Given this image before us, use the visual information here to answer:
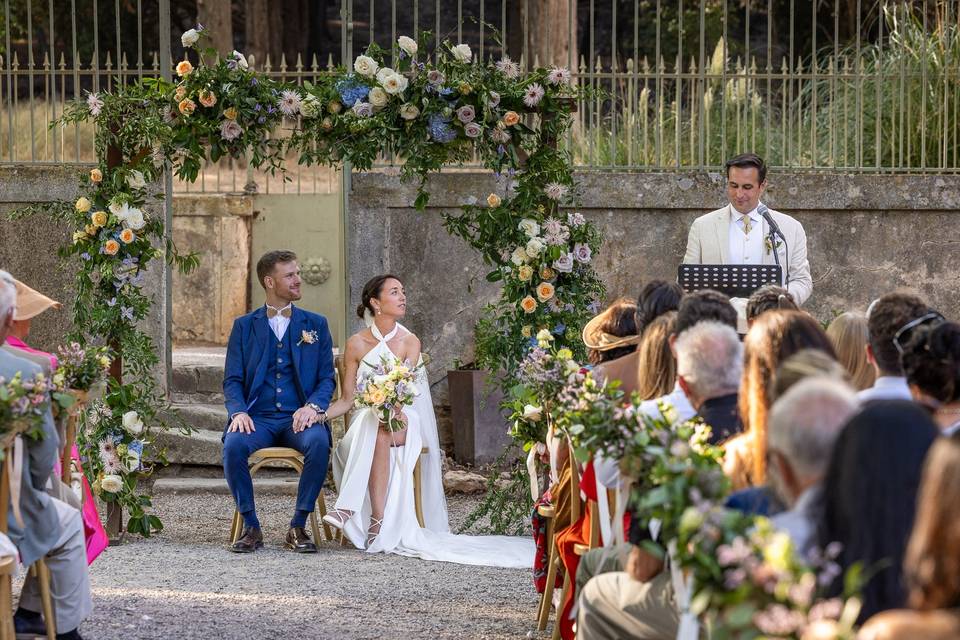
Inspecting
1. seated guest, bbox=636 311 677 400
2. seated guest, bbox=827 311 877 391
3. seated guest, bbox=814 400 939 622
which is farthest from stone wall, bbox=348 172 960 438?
seated guest, bbox=814 400 939 622

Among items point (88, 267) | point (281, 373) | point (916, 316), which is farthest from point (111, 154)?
point (916, 316)

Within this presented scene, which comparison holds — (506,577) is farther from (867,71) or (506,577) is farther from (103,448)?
(867,71)

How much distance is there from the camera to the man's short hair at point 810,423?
2582mm

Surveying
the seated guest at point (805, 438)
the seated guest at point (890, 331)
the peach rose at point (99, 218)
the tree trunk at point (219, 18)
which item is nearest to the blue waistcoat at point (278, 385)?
the peach rose at point (99, 218)

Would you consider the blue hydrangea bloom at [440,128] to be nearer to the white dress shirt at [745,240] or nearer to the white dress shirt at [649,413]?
the white dress shirt at [745,240]

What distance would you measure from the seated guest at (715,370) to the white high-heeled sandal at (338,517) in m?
3.32

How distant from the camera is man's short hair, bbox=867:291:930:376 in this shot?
3.86 m

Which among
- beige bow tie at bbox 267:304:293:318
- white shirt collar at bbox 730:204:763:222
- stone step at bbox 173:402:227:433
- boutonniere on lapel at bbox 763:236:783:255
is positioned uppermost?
white shirt collar at bbox 730:204:763:222

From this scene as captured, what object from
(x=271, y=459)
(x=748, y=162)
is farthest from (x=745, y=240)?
(x=271, y=459)

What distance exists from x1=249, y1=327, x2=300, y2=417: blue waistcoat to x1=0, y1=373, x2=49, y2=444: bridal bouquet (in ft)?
9.36

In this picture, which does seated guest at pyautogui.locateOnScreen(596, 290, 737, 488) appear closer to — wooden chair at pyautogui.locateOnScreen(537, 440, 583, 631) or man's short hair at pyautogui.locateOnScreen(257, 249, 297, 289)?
wooden chair at pyautogui.locateOnScreen(537, 440, 583, 631)

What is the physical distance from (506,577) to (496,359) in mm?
1340

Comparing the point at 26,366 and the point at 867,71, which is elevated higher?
the point at 867,71

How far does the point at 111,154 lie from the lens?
6.94 m
